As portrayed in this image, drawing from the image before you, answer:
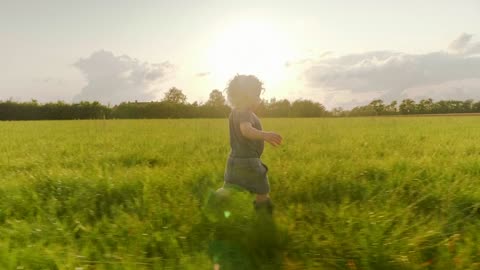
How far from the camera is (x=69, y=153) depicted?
8.31 meters

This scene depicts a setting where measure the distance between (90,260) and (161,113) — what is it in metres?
53.2

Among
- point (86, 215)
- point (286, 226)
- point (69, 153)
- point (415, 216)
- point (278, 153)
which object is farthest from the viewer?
point (69, 153)

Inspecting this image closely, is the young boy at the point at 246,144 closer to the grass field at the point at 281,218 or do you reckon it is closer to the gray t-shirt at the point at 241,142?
the gray t-shirt at the point at 241,142

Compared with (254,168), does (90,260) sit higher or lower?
lower

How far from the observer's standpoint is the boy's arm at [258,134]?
321cm

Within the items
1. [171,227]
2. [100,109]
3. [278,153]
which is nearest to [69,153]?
[278,153]

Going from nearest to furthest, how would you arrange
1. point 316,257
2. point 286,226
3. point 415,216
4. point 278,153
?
1. point 316,257
2. point 286,226
3. point 415,216
4. point 278,153

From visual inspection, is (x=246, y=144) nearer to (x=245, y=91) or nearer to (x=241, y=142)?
(x=241, y=142)

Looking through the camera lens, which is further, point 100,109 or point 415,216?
point 100,109

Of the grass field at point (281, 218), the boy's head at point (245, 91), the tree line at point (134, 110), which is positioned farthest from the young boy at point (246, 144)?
the tree line at point (134, 110)

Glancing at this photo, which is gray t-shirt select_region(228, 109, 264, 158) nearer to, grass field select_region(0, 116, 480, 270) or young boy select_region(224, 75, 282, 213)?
young boy select_region(224, 75, 282, 213)

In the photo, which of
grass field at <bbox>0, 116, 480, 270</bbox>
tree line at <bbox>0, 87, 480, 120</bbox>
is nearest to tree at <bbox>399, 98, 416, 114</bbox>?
tree line at <bbox>0, 87, 480, 120</bbox>

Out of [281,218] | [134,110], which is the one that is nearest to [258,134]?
[281,218]

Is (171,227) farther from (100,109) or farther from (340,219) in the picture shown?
(100,109)
